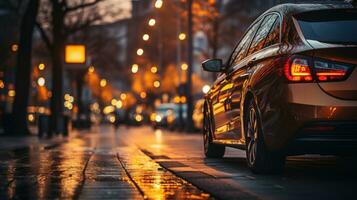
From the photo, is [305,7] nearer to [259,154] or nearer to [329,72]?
[329,72]

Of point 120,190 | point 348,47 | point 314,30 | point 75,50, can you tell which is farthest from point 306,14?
point 75,50

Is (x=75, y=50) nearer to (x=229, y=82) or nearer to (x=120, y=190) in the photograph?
(x=229, y=82)

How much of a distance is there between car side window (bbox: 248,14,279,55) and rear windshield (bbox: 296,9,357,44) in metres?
0.66

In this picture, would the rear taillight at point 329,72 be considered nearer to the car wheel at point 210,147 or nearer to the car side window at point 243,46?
the car side window at point 243,46

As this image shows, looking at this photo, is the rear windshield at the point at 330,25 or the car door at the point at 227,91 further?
the car door at the point at 227,91

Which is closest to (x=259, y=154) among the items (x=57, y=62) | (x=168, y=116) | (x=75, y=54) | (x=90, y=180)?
(x=90, y=180)

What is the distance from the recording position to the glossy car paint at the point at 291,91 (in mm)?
8805

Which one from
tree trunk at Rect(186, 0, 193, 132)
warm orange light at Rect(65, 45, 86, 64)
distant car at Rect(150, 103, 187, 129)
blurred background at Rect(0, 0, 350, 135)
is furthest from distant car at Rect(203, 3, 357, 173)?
distant car at Rect(150, 103, 187, 129)

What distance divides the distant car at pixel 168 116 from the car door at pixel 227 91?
40387mm

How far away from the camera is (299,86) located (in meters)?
8.88

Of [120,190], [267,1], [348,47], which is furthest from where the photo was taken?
[267,1]

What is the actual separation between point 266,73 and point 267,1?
191 feet

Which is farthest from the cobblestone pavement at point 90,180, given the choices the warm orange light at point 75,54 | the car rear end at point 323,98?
the warm orange light at point 75,54

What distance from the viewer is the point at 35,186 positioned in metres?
8.79
